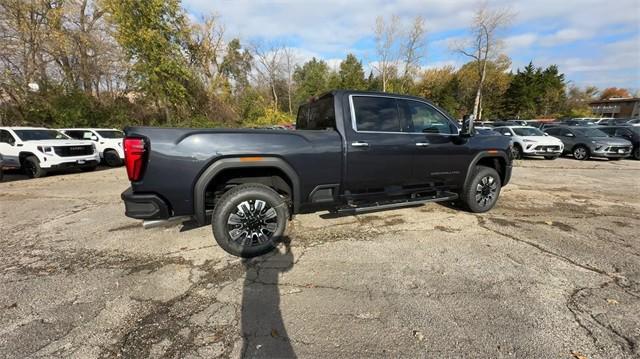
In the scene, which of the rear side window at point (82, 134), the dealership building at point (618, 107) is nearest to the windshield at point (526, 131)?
the rear side window at point (82, 134)

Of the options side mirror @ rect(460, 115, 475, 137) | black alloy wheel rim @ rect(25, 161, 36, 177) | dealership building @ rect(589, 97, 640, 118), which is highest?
dealership building @ rect(589, 97, 640, 118)

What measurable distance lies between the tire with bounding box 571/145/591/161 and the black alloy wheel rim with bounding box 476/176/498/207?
11.7 m

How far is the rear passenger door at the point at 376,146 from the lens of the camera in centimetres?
389

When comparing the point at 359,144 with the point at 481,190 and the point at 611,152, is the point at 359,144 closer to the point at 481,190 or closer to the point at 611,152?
the point at 481,190

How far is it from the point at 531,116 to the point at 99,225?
52.0m

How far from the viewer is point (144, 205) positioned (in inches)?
124

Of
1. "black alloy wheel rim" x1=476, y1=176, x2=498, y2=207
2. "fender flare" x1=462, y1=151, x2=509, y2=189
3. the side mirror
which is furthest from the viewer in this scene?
"black alloy wheel rim" x1=476, y1=176, x2=498, y2=207

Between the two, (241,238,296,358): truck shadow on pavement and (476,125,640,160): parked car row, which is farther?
(476,125,640,160): parked car row

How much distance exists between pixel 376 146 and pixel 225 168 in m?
1.98

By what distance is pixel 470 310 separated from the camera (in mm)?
2604

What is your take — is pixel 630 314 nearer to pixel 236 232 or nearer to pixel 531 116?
pixel 236 232

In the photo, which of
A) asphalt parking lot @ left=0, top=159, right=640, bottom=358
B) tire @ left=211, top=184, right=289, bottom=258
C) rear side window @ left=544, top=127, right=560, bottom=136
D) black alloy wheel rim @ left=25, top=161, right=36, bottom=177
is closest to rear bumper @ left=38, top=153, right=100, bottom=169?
black alloy wheel rim @ left=25, top=161, right=36, bottom=177

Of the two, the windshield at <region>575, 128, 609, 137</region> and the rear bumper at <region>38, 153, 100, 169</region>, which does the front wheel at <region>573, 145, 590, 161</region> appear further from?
the rear bumper at <region>38, 153, 100, 169</region>

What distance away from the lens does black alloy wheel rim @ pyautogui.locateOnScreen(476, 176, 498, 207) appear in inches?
200
